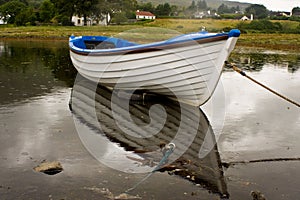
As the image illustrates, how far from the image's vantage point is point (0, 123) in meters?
8.38

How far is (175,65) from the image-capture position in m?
9.48

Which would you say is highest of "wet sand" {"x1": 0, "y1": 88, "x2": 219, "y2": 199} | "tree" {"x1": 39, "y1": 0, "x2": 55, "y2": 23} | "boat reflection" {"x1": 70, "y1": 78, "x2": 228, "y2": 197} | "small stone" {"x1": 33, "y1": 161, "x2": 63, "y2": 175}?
"tree" {"x1": 39, "y1": 0, "x2": 55, "y2": 23}

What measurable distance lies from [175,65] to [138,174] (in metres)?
4.19

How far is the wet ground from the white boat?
36.2 inches

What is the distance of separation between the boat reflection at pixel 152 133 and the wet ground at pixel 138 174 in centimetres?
17

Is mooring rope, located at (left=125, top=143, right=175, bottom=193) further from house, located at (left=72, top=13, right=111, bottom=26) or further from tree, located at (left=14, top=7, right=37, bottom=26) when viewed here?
tree, located at (left=14, top=7, right=37, bottom=26)

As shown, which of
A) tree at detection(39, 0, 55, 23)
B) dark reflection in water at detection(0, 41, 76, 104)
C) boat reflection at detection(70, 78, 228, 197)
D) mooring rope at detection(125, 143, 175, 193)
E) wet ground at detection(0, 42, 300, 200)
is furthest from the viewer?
tree at detection(39, 0, 55, 23)

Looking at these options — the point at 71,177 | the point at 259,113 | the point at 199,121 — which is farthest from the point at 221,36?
the point at 71,177

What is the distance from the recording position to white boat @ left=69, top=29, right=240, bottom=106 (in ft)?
28.7

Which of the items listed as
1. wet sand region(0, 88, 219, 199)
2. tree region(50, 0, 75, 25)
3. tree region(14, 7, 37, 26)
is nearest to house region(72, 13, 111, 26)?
tree region(50, 0, 75, 25)

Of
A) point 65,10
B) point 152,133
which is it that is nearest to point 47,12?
point 65,10

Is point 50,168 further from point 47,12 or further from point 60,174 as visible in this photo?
point 47,12

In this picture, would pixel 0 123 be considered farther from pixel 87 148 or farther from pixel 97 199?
pixel 97 199

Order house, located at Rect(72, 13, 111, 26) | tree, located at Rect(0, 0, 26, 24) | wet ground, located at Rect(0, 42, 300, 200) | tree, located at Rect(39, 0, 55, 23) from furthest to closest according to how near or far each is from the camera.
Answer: tree, located at Rect(0, 0, 26, 24) → tree, located at Rect(39, 0, 55, 23) → house, located at Rect(72, 13, 111, 26) → wet ground, located at Rect(0, 42, 300, 200)
